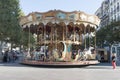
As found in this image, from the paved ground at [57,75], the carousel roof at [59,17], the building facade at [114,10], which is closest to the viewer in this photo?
the paved ground at [57,75]

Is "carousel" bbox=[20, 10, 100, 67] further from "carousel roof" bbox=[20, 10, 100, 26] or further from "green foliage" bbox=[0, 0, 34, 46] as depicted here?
"green foliage" bbox=[0, 0, 34, 46]

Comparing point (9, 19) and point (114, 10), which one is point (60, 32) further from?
point (114, 10)

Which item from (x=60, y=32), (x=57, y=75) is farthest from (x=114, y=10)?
(x=57, y=75)

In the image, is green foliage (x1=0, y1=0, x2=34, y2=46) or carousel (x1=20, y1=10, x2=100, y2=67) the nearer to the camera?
carousel (x1=20, y1=10, x2=100, y2=67)

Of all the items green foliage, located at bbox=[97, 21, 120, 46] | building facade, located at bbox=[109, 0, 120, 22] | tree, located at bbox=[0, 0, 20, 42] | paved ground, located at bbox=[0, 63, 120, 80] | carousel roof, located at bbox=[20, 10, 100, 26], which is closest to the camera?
paved ground, located at bbox=[0, 63, 120, 80]

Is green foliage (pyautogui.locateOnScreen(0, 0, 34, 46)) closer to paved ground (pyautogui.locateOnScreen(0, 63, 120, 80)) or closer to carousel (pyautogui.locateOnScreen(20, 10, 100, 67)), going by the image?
carousel (pyautogui.locateOnScreen(20, 10, 100, 67))

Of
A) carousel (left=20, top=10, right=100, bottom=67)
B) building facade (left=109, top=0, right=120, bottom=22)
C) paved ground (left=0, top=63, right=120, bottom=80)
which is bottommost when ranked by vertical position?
paved ground (left=0, top=63, right=120, bottom=80)

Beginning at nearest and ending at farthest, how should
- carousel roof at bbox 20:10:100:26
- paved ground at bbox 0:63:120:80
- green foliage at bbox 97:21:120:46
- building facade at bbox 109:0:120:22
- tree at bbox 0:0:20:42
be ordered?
paved ground at bbox 0:63:120:80 → carousel roof at bbox 20:10:100:26 → tree at bbox 0:0:20:42 → green foliage at bbox 97:21:120:46 → building facade at bbox 109:0:120:22

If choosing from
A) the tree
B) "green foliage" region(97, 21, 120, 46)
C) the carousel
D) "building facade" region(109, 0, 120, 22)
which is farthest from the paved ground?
"building facade" region(109, 0, 120, 22)

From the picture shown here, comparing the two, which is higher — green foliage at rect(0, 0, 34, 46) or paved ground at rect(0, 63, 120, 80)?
green foliage at rect(0, 0, 34, 46)

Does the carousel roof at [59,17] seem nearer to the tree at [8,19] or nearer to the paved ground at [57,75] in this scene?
the paved ground at [57,75]

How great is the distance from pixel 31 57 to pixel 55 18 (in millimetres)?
6334

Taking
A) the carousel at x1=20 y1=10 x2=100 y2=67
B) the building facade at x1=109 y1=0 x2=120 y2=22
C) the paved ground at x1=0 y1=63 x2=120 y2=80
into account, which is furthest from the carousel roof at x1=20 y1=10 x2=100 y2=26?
the building facade at x1=109 y1=0 x2=120 y2=22

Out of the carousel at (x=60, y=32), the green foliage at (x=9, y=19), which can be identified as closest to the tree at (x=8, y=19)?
the green foliage at (x=9, y=19)
